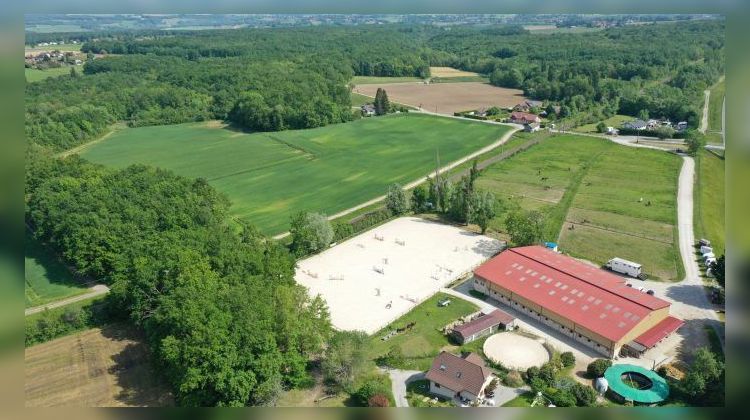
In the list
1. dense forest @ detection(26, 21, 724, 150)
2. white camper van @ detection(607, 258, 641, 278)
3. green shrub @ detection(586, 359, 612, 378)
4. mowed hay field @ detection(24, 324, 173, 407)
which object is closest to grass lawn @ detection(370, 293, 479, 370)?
green shrub @ detection(586, 359, 612, 378)

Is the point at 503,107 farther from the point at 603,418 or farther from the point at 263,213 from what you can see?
the point at 603,418

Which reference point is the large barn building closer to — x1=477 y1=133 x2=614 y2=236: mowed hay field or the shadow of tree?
x1=477 y1=133 x2=614 y2=236: mowed hay field

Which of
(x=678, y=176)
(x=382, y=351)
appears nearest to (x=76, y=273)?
(x=382, y=351)

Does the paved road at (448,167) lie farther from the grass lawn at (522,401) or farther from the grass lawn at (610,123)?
the grass lawn at (522,401)

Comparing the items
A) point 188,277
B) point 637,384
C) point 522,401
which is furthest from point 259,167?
point 637,384

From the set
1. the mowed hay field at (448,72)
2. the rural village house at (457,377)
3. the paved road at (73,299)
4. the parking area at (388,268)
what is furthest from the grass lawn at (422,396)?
the mowed hay field at (448,72)

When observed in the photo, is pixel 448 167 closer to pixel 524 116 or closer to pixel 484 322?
pixel 524 116
